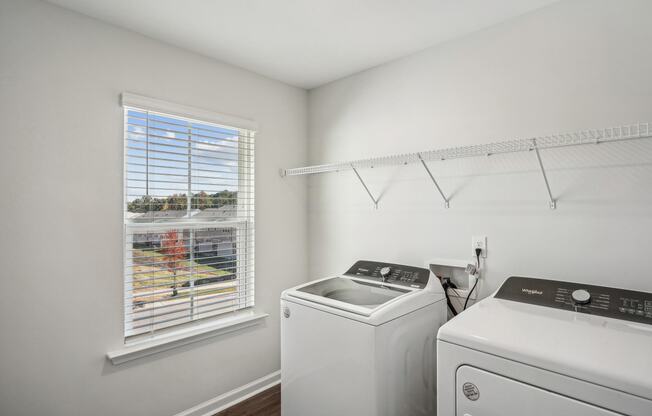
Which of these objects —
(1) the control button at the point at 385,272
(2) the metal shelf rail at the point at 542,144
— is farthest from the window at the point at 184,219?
(1) the control button at the point at 385,272

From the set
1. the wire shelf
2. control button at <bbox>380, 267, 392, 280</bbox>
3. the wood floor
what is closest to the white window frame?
the wood floor

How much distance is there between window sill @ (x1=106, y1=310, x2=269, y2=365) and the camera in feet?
6.00

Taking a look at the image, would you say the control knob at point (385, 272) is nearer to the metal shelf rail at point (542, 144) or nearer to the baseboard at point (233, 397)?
the metal shelf rail at point (542, 144)

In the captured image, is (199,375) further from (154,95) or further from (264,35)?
(264,35)

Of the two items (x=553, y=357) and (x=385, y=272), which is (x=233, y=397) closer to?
(x=385, y=272)

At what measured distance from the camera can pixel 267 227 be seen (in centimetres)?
255

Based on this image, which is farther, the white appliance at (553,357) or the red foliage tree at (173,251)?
the red foliage tree at (173,251)

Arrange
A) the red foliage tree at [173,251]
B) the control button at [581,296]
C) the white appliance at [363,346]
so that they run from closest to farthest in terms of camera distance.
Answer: the control button at [581,296]
the white appliance at [363,346]
the red foliage tree at [173,251]

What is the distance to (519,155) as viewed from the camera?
1.71m

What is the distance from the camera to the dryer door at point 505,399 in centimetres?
94

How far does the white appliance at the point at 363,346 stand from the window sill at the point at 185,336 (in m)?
0.62

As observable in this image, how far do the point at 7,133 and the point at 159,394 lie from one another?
62.5 inches

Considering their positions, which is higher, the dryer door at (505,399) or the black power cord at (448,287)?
the black power cord at (448,287)

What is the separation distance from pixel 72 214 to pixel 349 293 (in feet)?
4.96
